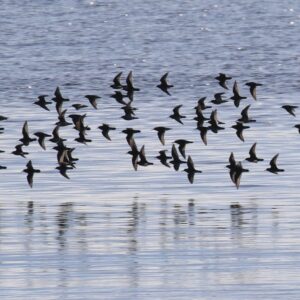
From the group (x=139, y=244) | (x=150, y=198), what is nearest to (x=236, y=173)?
(x=150, y=198)

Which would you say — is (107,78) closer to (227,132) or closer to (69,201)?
(227,132)

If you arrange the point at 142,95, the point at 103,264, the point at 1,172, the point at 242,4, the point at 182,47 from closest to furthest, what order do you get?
the point at 103,264, the point at 1,172, the point at 142,95, the point at 182,47, the point at 242,4

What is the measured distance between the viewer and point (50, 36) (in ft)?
460

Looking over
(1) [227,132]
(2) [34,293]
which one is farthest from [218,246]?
(1) [227,132]

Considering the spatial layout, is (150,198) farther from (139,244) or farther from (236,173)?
(139,244)

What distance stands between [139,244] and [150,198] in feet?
29.3

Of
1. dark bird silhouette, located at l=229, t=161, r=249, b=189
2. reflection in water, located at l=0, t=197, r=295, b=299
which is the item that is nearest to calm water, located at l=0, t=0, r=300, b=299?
reflection in water, located at l=0, t=197, r=295, b=299

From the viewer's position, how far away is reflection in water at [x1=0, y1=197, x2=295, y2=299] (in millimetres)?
46250

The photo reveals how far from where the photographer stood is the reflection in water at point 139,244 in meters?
46.2

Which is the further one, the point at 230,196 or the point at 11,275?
the point at 230,196

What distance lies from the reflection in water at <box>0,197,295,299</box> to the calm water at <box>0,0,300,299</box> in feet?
0.20

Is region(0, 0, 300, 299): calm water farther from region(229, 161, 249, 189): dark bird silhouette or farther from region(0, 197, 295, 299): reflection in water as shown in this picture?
region(229, 161, 249, 189): dark bird silhouette

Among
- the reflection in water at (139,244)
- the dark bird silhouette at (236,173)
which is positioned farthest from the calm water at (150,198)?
the dark bird silhouette at (236,173)

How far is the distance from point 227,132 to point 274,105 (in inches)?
460
